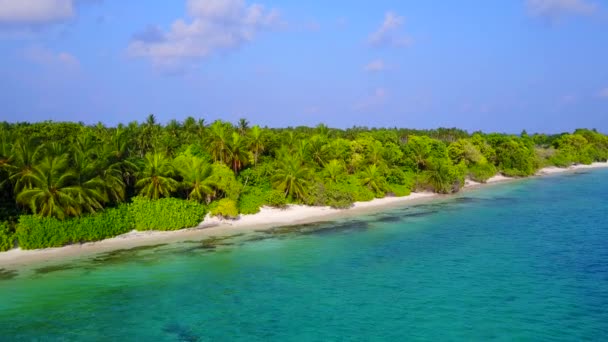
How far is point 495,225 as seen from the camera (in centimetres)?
4997

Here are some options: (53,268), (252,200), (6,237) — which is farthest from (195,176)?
(6,237)

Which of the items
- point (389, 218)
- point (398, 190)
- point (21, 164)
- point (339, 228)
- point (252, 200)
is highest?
point (21, 164)

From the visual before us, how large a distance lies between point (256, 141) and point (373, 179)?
17630mm

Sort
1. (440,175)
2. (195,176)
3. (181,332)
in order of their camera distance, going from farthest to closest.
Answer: (440,175) → (195,176) → (181,332)

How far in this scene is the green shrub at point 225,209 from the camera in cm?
4819

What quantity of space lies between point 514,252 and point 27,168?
138ft

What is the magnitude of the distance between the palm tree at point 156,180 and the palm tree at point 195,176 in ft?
6.52

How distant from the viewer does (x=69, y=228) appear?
3816 cm

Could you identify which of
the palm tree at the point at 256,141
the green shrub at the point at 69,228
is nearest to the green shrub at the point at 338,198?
the palm tree at the point at 256,141

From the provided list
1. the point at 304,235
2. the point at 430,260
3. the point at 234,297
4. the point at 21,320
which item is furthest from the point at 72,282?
the point at 430,260

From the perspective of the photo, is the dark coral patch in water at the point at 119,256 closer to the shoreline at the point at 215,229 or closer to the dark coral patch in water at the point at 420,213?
the shoreline at the point at 215,229

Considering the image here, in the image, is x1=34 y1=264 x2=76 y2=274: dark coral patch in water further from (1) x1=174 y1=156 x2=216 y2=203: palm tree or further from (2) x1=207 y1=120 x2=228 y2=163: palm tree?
(2) x1=207 y1=120 x2=228 y2=163: palm tree

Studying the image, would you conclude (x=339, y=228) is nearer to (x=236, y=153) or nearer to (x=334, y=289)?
(x=236, y=153)

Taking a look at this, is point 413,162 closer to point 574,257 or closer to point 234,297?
point 574,257
